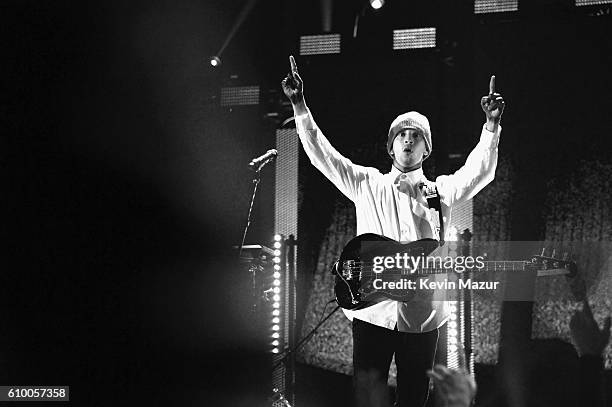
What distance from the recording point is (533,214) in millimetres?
3908

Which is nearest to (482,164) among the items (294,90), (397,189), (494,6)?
(397,189)

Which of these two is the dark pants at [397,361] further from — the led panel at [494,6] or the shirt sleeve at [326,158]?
the led panel at [494,6]

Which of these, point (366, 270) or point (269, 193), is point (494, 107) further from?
point (269, 193)

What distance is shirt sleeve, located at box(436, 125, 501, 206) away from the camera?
332 centimetres

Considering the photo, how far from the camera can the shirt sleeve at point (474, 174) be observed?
332cm

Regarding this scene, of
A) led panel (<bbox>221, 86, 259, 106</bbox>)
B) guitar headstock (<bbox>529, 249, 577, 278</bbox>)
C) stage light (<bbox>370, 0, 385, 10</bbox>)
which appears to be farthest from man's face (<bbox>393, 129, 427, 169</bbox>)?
led panel (<bbox>221, 86, 259, 106</bbox>)

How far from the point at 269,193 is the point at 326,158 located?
3.26 feet

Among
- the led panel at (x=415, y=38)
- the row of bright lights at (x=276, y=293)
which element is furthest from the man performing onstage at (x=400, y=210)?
the led panel at (x=415, y=38)

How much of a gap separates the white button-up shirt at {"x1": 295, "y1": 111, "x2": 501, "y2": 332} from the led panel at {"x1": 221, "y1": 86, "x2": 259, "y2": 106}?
122cm

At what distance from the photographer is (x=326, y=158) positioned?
340cm

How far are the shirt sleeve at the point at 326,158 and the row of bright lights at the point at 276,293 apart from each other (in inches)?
28.1

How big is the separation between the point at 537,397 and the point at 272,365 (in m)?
1.40

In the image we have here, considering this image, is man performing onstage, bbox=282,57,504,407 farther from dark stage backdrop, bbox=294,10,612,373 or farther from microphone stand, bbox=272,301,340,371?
microphone stand, bbox=272,301,340,371

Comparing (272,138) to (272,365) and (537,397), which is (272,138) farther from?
(537,397)
